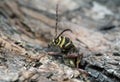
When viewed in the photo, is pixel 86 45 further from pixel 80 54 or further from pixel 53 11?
pixel 53 11

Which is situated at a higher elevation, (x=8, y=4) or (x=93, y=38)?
(x=8, y=4)

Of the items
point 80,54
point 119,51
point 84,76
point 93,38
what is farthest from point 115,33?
point 84,76

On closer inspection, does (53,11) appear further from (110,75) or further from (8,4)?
(110,75)

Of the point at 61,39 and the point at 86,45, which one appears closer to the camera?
the point at 61,39

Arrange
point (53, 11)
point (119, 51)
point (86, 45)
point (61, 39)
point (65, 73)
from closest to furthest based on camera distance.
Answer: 1. point (65, 73)
2. point (61, 39)
3. point (119, 51)
4. point (86, 45)
5. point (53, 11)

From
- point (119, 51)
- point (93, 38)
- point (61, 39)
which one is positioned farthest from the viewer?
point (93, 38)

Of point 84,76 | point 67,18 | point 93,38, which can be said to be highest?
point 67,18

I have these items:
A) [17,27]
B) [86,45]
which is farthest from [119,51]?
[17,27]
